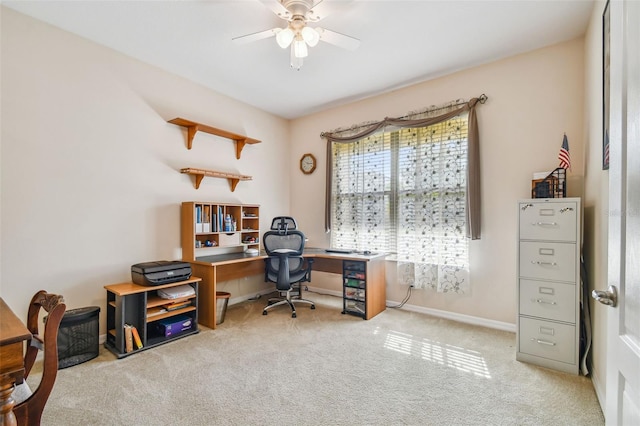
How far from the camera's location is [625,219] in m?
0.83

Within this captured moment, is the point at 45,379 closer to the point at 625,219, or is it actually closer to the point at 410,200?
the point at 625,219

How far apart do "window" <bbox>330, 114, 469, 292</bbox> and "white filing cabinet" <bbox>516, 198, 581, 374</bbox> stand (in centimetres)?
85

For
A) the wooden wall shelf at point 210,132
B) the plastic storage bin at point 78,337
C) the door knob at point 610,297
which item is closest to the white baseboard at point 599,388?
the door knob at point 610,297

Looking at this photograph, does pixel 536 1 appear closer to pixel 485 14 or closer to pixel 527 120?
pixel 485 14

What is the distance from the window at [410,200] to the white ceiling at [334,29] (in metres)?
0.74

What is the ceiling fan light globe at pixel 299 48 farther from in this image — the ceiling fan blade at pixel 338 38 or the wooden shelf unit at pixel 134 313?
the wooden shelf unit at pixel 134 313

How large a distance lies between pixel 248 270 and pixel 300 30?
289 cm

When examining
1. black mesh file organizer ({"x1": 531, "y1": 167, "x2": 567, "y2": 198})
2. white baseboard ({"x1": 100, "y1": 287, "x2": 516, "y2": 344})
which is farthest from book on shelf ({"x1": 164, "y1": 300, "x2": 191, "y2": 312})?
black mesh file organizer ({"x1": 531, "y1": 167, "x2": 567, "y2": 198})

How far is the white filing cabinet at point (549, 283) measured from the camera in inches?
84.7

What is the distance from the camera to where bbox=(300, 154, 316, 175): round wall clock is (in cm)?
454

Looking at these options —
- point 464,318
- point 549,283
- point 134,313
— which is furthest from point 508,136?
point 134,313

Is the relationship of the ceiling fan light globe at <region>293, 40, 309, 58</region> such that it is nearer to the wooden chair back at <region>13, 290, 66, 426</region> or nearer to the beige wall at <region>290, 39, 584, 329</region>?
the beige wall at <region>290, 39, 584, 329</region>

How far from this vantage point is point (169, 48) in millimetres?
2807

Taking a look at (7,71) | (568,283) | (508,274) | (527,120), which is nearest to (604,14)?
(527,120)
